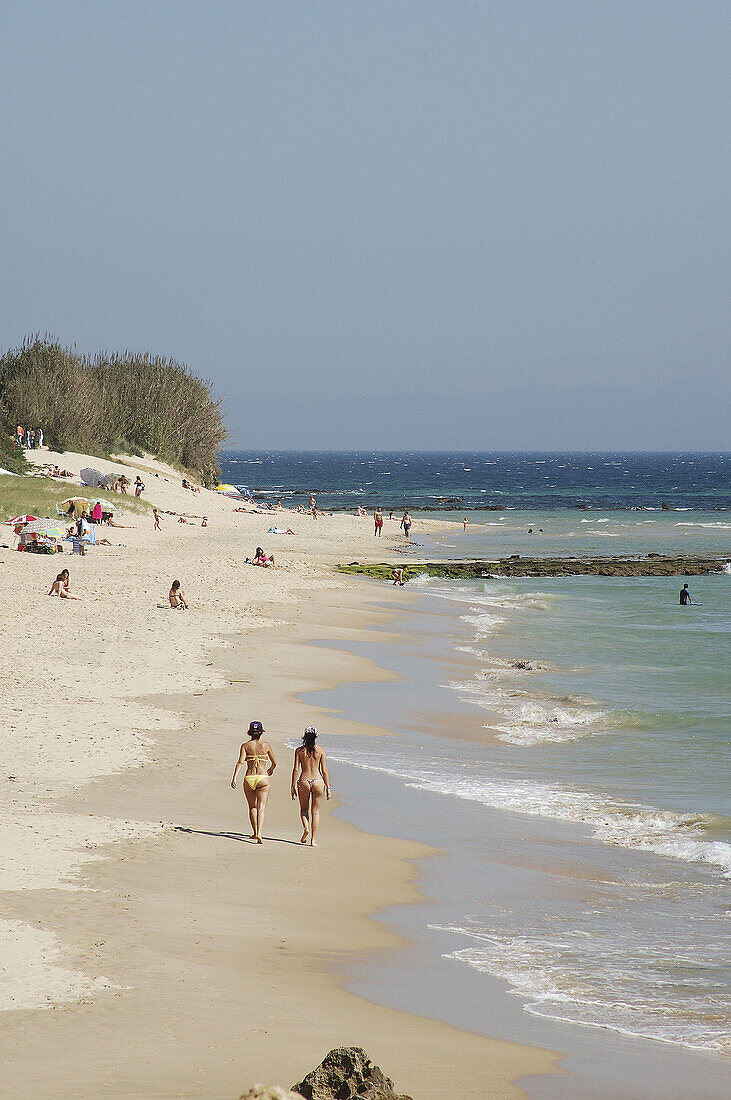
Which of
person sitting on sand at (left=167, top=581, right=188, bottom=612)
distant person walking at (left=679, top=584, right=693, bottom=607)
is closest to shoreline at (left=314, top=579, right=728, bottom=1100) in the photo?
person sitting on sand at (left=167, top=581, right=188, bottom=612)

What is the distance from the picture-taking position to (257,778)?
35.0 feet

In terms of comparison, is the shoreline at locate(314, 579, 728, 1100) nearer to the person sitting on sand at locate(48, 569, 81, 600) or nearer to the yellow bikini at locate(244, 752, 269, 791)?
the yellow bikini at locate(244, 752, 269, 791)

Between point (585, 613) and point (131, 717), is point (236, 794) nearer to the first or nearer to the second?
point (131, 717)

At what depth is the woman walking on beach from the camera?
10.6 metres

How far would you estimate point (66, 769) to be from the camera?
39.9ft

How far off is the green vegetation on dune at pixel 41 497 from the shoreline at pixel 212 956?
94.9 feet

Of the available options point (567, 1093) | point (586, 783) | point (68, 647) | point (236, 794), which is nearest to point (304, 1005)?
point (567, 1093)

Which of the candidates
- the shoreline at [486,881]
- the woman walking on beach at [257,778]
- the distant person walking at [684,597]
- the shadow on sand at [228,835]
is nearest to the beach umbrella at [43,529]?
the shoreline at [486,881]

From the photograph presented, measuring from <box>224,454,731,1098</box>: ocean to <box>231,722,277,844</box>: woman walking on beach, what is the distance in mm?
1546

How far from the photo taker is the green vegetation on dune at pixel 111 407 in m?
61.2

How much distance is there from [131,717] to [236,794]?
3.13 m

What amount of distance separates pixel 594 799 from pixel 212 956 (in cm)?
690

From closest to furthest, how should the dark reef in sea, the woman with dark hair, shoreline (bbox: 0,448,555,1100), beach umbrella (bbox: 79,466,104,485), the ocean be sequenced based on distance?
1. shoreline (bbox: 0,448,555,1100)
2. the ocean
3. the woman with dark hair
4. the dark reef in sea
5. beach umbrella (bbox: 79,466,104,485)

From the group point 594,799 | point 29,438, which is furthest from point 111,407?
point 594,799
